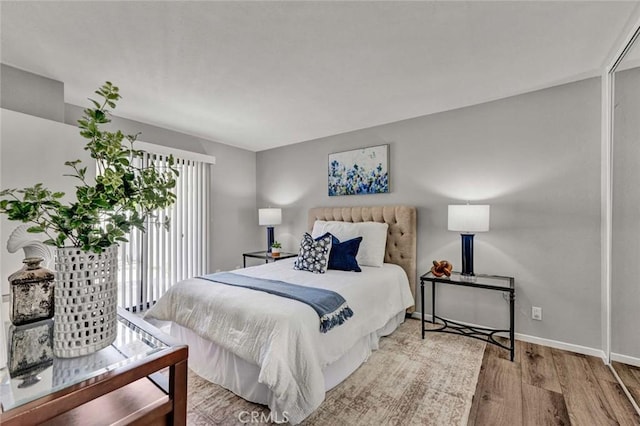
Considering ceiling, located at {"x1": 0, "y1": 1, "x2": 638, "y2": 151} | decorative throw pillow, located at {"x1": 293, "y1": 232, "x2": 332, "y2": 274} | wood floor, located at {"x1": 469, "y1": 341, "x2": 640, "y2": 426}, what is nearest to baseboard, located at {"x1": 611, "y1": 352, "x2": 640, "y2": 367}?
wood floor, located at {"x1": 469, "y1": 341, "x2": 640, "y2": 426}

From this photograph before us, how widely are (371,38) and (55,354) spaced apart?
231 cm

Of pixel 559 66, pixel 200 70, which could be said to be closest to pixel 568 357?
pixel 559 66

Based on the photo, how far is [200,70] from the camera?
236cm

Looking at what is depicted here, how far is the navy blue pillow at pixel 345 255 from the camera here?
300 cm

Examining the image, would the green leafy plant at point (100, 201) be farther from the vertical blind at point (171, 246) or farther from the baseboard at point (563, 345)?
the baseboard at point (563, 345)

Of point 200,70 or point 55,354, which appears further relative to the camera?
point 200,70

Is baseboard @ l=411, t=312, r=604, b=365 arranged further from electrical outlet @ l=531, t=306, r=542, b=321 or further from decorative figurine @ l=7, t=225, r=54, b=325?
decorative figurine @ l=7, t=225, r=54, b=325

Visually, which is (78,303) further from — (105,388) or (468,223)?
(468,223)

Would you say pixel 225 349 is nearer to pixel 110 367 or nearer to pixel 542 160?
pixel 110 367

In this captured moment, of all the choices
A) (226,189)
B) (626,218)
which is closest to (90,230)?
(626,218)

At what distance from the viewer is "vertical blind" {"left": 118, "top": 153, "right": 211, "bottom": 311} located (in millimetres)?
3535

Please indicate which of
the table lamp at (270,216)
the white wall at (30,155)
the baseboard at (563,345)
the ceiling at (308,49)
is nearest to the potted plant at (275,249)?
the table lamp at (270,216)

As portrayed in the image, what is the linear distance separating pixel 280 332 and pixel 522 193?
2.66 m

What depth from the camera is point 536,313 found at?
2727mm
